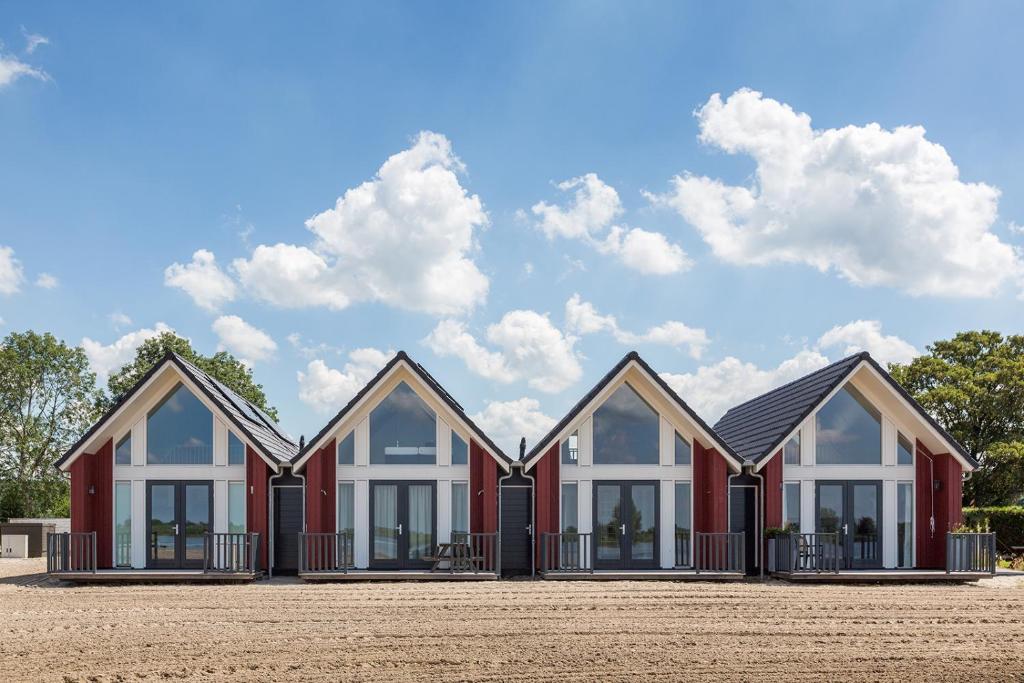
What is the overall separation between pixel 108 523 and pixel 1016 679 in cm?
1735

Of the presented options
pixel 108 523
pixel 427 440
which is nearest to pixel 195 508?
pixel 108 523

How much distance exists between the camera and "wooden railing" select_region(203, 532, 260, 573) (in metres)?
17.8

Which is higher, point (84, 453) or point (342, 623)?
point (84, 453)

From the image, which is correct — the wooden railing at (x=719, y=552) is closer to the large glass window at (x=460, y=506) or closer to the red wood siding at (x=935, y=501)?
the red wood siding at (x=935, y=501)

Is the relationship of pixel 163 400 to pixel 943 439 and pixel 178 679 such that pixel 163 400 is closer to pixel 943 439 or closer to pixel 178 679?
pixel 178 679

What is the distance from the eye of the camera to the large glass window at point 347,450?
18.7 m

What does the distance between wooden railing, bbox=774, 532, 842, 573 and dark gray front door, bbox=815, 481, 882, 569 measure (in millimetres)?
406

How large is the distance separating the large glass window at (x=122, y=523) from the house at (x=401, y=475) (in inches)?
157

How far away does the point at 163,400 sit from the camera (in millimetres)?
18922

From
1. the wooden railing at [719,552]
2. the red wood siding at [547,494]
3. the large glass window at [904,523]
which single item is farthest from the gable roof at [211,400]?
the large glass window at [904,523]

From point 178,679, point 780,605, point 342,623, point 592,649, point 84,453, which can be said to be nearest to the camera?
point 178,679

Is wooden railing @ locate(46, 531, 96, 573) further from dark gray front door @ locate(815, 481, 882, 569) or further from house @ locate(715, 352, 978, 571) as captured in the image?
dark gray front door @ locate(815, 481, 882, 569)

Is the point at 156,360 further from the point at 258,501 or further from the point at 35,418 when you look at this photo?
the point at 258,501

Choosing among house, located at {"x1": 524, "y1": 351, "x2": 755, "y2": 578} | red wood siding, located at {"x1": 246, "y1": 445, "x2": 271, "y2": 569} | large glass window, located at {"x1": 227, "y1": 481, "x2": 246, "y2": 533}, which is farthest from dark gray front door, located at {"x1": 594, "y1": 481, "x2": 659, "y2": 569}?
large glass window, located at {"x1": 227, "y1": 481, "x2": 246, "y2": 533}
